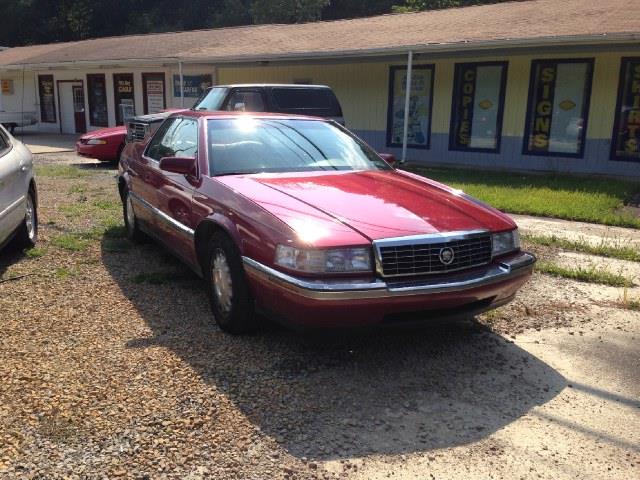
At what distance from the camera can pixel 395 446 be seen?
303 cm

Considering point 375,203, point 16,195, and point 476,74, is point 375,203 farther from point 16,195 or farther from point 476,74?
point 476,74

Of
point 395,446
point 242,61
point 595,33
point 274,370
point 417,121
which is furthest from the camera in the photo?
point 242,61

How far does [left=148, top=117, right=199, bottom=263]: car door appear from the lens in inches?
188

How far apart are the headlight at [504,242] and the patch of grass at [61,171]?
10.2m

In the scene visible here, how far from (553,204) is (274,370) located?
690 centimetres

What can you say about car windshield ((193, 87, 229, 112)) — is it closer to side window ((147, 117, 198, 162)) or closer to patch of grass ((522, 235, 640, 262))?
side window ((147, 117, 198, 162))

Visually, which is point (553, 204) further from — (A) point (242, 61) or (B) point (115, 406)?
(A) point (242, 61)

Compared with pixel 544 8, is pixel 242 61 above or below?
below

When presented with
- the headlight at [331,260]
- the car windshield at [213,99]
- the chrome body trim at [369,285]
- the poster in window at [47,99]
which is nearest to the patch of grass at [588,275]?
the chrome body trim at [369,285]

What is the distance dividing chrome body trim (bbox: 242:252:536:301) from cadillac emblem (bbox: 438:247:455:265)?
9 cm

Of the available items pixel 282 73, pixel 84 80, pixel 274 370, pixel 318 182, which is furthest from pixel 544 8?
pixel 84 80

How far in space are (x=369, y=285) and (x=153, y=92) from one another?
20.6 m

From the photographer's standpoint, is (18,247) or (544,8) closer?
(18,247)

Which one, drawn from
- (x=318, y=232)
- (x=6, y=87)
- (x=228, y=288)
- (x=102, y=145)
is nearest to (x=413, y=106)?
(x=102, y=145)
